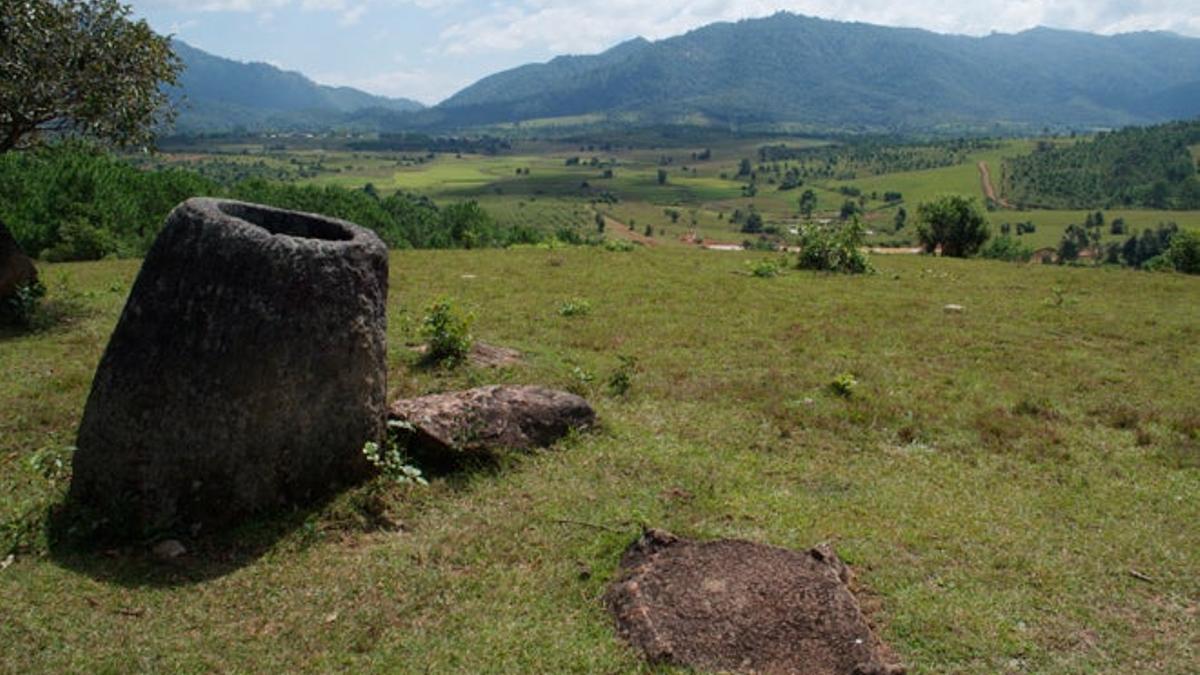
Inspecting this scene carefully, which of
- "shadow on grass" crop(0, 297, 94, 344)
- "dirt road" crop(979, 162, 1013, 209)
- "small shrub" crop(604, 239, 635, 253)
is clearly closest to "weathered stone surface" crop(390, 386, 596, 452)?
"shadow on grass" crop(0, 297, 94, 344)

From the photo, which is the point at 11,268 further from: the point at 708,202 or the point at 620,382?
the point at 708,202

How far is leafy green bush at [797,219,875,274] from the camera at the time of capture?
92.9 feet

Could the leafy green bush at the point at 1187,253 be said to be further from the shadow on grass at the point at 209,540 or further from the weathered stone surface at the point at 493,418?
the shadow on grass at the point at 209,540

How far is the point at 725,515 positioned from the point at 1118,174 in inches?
6817

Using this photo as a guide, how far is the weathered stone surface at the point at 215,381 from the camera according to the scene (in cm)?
782

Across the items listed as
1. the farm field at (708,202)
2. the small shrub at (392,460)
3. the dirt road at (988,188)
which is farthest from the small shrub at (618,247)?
the dirt road at (988,188)

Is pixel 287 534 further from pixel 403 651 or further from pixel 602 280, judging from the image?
pixel 602 280

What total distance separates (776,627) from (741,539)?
1356mm

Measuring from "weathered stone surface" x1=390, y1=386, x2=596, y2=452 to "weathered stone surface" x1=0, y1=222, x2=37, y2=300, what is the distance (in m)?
9.49

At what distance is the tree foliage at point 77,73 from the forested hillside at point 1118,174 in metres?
147

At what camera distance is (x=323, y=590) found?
7.28 m

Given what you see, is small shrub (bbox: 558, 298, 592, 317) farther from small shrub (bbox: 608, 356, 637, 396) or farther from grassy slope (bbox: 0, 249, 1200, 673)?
small shrub (bbox: 608, 356, 637, 396)

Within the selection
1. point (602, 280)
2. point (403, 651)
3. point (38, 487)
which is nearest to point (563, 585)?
point (403, 651)

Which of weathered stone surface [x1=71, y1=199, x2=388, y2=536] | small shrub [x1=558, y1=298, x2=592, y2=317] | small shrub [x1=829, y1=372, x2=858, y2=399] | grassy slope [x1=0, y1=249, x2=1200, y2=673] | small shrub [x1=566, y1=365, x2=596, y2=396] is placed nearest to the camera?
grassy slope [x1=0, y1=249, x2=1200, y2=673]
